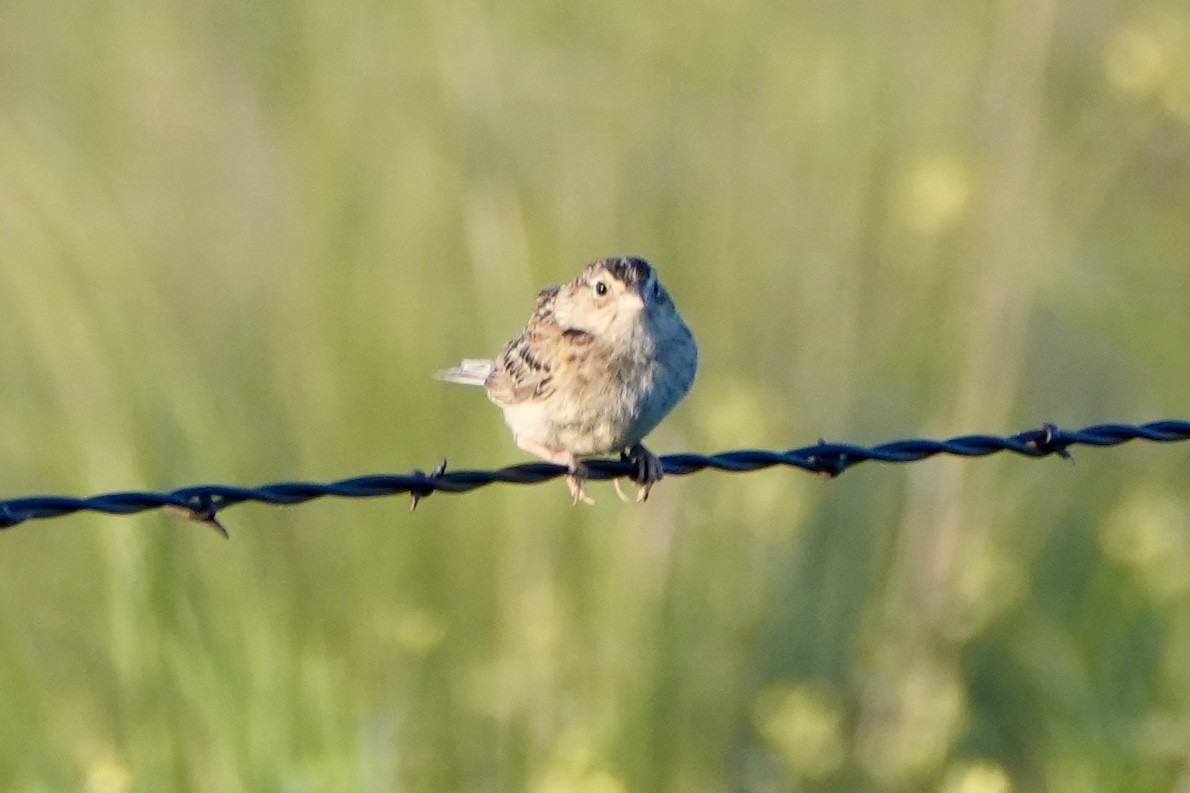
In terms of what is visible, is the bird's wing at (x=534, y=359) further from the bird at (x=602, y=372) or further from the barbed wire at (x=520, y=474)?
the barbed wire at (x=520, y=474)

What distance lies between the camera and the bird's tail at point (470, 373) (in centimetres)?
609

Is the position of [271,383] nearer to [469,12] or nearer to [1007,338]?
[469,12]

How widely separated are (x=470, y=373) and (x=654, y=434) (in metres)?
1.18

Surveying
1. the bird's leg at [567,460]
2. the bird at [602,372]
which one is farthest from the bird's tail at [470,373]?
the bird's leg at [567,460]

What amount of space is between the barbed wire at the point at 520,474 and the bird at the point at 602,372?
6.6 inches

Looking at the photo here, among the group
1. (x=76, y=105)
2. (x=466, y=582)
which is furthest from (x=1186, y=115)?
(x=76, y=105)

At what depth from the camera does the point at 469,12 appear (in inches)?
275

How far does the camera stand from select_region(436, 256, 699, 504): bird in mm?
5266

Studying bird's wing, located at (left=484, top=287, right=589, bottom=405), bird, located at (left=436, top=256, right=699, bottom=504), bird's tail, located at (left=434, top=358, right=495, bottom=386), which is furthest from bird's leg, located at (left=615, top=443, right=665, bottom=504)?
bird's tail, located at (left=434, top=358, right=495, bottom=386)

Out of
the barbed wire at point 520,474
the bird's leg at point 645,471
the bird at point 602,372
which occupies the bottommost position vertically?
the barbed wire at point 520,474

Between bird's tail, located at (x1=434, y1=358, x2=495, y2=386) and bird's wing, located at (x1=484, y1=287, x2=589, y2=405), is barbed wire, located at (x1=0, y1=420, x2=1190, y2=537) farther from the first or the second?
bird's tail, located at (x1=434, y1=358, x2=495, y2=386)

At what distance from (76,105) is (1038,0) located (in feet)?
13.7

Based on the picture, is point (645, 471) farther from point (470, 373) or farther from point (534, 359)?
point (470, 373)

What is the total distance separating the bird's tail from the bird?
26 centimetres
